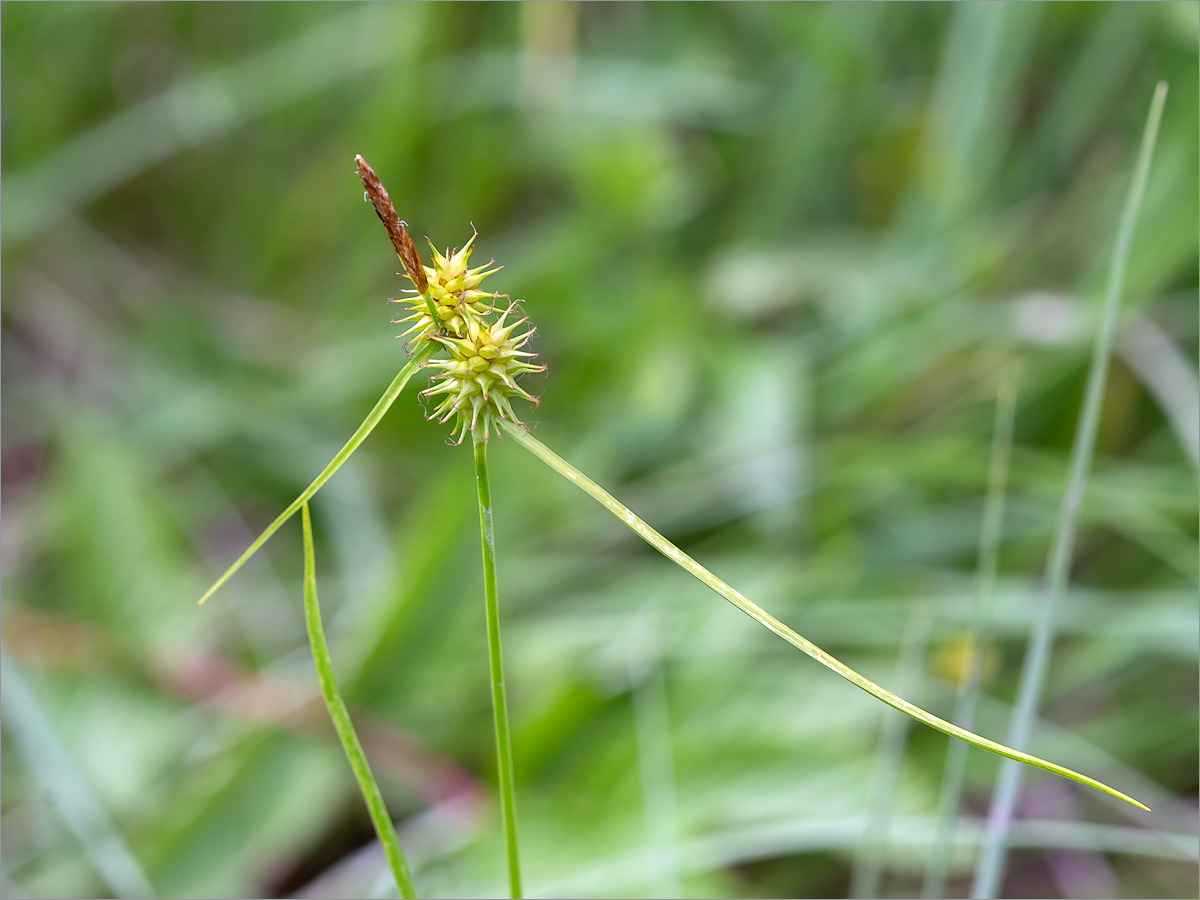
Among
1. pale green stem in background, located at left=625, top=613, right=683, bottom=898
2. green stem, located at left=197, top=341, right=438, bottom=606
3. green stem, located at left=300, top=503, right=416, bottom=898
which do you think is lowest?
green stem, located at left=300, top=503, right=416, bottom=898

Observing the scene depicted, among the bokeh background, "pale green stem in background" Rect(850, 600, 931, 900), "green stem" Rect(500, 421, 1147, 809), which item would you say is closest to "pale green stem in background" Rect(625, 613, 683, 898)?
the bokeh background

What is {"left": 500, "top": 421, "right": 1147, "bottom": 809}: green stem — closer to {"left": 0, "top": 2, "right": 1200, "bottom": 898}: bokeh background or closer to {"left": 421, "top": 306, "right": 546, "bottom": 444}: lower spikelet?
{"left": 421, "top": 306, "right": 546, "bottom": 444}: lower spikelet

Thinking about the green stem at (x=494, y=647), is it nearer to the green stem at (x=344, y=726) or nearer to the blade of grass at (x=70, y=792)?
the green stem at (x=344, y=726)

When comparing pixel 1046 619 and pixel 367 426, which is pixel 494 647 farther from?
pixel 1046 619

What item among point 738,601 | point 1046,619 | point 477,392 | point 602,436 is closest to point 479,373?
point 477,392

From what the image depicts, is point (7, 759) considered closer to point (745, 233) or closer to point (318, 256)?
point (318, 256)

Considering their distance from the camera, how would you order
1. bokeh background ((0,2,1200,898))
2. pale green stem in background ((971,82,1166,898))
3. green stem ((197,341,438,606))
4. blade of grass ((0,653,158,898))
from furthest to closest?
bokeh background ((0,2,1200,898)) → blade of grass ((0,653,158,898)) → pale green stem in background ((971,82,1166,898)) → green stem ((197,341,438,606))

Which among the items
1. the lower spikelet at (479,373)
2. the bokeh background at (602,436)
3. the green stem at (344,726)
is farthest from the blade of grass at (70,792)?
the lower spikelet at (479,373)

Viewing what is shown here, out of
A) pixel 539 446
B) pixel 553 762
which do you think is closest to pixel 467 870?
pixel 553 762
